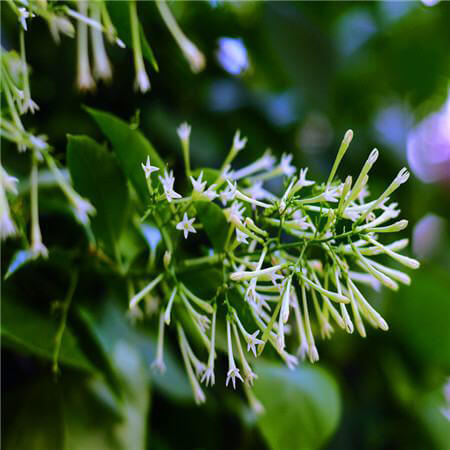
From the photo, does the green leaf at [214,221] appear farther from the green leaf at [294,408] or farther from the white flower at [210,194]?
the green leaf at [294,408]

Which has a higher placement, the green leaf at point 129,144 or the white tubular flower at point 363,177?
the white tubular flower at point 363,177

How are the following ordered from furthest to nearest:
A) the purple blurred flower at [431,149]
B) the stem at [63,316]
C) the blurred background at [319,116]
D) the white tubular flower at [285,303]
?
1. the purple blurred flower at [431,149]
2. the blurred background at [319,116]
3. the stem at [63,316]
4. the white tubular flower at [285,303]

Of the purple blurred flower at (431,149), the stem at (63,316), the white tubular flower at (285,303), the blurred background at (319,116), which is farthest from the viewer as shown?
the purple blurred flower at (431,149)

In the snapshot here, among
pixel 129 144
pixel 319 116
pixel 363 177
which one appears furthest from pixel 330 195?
pixel 319 116

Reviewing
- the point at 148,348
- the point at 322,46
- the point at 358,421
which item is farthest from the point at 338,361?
the point at 322,46

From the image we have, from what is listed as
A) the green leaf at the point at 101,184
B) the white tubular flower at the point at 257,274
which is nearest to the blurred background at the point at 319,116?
the green leaf at the point at 101,184

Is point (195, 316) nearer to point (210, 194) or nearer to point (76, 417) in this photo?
point (210, 194)
